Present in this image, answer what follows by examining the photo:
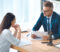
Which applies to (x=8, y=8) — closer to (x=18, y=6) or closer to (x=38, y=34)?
(x=18, y=6)

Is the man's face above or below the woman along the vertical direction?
above

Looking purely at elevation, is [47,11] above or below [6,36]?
above

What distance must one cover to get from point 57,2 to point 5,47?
2.11 meters

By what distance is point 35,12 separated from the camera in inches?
172

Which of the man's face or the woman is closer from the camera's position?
the woman

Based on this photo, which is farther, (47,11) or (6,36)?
(47,11)

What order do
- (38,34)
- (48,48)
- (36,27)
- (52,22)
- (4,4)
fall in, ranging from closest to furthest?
(48,48) < (38,34) < (52,22) < (36,27) < (4,4)

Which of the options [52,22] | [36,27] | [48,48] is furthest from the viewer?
[36,27]

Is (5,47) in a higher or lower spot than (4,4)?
lower

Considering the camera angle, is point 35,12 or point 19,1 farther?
point 35,12

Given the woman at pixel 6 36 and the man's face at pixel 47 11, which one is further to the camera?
the man's face at pixel 47 11

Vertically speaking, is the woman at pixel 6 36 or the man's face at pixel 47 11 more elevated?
the man's face at pixel 47 11

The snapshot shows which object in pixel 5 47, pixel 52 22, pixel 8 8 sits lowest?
pixel 5 47

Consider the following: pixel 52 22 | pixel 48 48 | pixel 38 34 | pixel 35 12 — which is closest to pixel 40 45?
pixel 48 48
